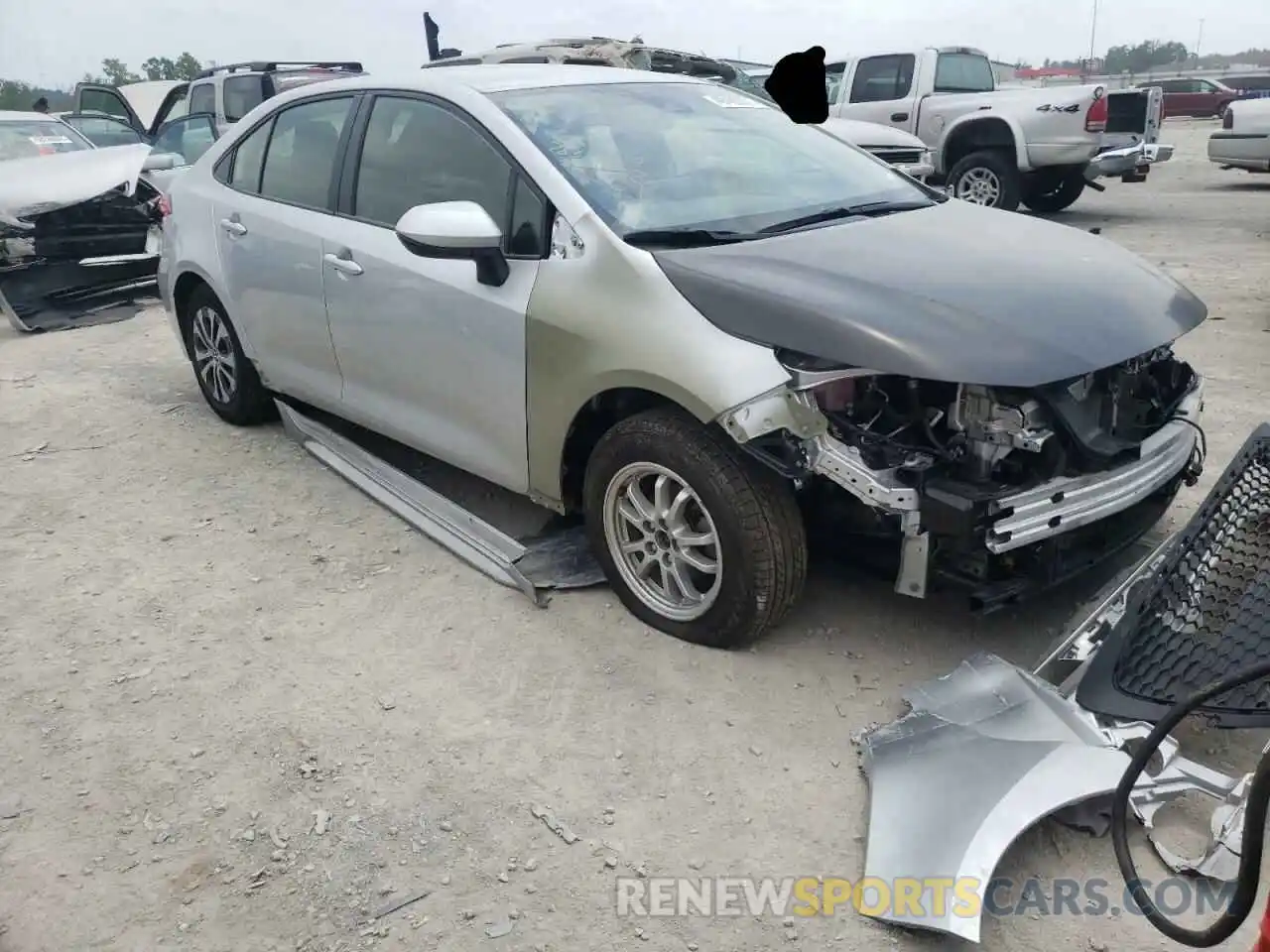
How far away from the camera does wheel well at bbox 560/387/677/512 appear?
3.18 meters

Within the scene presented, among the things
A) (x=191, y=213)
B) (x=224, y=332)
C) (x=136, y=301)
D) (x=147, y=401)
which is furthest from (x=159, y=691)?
(x=136, y=301)

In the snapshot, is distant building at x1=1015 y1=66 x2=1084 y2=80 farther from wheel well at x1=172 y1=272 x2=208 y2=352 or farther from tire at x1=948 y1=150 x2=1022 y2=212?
wheel well at x1=172 y1=272 x2=208 y2=352

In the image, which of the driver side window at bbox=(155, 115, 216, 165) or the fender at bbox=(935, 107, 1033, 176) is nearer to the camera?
the fender at bbox=(935, 107, 1033, 176)

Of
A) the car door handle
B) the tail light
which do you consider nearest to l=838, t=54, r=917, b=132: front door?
the tail light

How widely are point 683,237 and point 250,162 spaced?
252 centimetres

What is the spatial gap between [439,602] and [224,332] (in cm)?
228

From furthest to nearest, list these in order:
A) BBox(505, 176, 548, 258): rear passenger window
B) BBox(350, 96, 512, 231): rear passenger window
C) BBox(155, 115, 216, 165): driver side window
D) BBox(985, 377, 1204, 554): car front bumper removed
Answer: BBox(155, 115, 216, 165): driver side window → BBox(350, 96, 512, 231): rear passenger window → BBox(505, 176, 548, 258): rear passenger window → BBox(985, 377, 1204, 554): car front bumper removed

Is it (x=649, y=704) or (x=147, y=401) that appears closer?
(x=649, y=704)

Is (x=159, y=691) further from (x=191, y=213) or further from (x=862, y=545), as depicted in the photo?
(x=191, y=213)

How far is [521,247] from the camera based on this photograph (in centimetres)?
335

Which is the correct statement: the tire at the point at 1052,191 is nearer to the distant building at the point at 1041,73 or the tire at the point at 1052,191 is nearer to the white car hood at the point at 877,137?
the white car hood at the point at 877,137

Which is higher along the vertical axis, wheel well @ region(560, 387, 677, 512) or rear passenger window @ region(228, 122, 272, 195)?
rear passenger window @ region(228, 122, 272, 195)

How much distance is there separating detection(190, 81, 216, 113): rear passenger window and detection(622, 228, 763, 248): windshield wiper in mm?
10782

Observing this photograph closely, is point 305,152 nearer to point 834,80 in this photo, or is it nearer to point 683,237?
point 683,237
